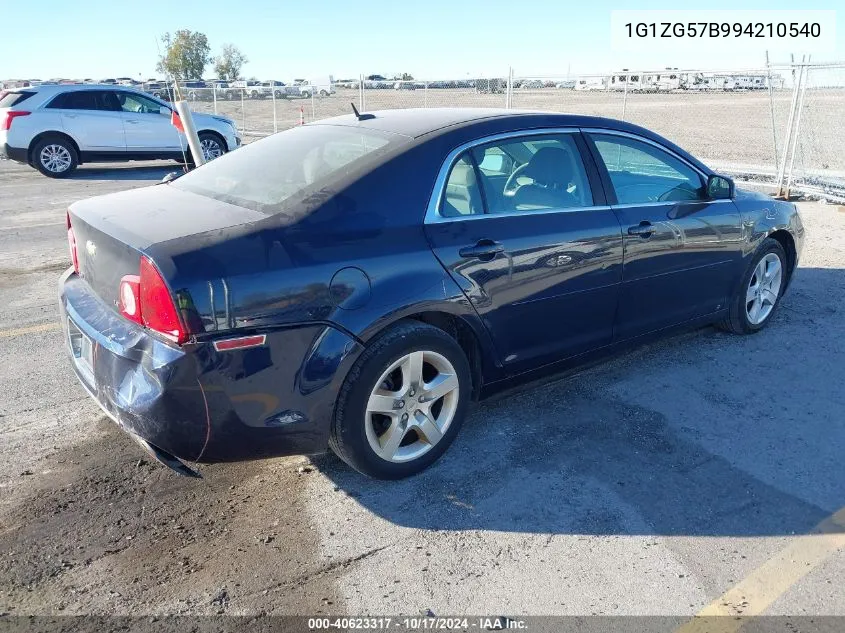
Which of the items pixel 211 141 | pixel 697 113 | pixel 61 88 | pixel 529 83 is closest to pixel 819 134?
pixel 529 83

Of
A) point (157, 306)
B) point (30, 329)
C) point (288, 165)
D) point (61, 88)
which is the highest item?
point (61, 88)

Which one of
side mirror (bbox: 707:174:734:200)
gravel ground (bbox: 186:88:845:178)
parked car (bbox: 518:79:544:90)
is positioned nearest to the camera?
side mirror (bbox: 707:174:734:200)

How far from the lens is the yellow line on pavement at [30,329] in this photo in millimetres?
5164

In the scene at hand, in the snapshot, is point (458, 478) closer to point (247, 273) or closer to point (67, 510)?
point (247, 273)

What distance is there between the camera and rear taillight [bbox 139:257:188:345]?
2.62m

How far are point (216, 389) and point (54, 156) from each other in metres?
13.3

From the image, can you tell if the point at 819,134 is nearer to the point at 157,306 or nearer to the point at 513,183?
the point at 513,183

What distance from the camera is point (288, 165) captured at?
11.7 ft

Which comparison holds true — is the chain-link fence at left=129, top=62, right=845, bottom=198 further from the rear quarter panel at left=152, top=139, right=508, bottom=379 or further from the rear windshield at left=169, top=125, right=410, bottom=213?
the rear quarter panel at left=152, top=139, right=508, bottom=379

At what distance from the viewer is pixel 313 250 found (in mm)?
2875

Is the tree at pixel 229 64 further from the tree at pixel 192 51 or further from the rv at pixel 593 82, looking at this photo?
the rv at pixel 593 82

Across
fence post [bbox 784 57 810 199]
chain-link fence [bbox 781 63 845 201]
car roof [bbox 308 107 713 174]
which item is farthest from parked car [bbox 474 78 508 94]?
car roof [bbox 308 107 713 174]

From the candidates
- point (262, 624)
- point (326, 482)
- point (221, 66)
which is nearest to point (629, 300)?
point (326, 482)

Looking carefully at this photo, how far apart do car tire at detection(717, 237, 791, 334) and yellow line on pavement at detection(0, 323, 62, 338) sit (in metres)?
4.90
